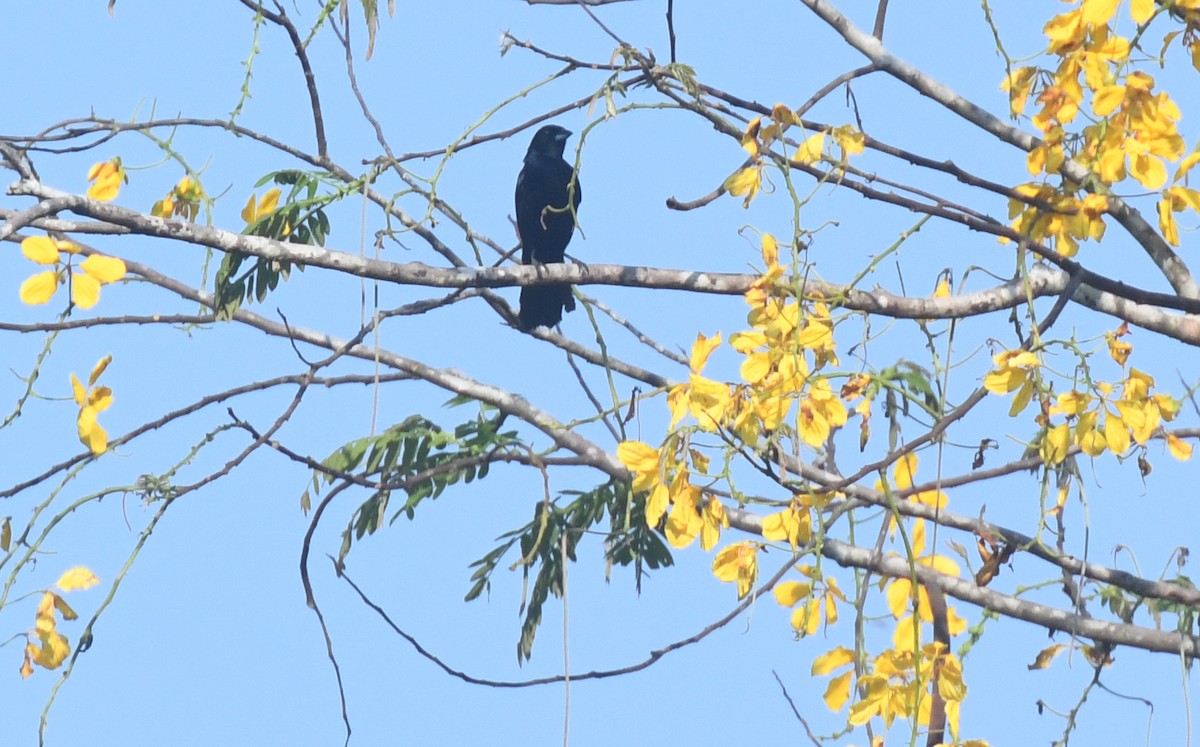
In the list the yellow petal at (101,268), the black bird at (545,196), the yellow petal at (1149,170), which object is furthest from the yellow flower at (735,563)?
the black bird at (545,196)

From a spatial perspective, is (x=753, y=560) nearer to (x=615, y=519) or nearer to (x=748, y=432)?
(x=748, y=432)

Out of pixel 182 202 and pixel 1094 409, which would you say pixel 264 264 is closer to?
pixel 182 202

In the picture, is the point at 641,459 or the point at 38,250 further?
the point at 38,250

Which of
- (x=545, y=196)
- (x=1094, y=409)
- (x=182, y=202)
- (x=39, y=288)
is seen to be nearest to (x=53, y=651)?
(x=39, y=288)

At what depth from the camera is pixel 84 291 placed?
2613 millimetres

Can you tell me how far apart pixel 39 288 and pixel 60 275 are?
5cm

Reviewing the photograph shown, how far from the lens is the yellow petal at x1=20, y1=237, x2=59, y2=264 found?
8.55 ft

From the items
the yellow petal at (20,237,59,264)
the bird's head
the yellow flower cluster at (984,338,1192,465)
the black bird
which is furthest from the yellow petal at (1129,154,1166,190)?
the bird's head

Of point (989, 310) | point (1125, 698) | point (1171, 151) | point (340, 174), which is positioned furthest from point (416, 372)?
point (1171, 151)

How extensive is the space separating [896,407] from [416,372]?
178 cm

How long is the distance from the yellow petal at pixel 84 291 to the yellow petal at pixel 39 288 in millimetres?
58

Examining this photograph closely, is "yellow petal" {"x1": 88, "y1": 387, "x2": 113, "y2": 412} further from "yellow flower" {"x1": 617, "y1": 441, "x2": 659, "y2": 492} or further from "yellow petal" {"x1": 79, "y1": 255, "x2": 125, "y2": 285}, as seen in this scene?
"yellow flower" {"x1": 617, "y1": 441, "x2": 659, "y2": 492}

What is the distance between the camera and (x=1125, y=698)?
3.41 m

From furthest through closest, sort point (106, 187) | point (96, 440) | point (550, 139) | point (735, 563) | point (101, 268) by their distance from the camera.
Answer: point (550, 139) → point (106, 187) → point (96, 440) → point (101, 268) → point (735, 563)
